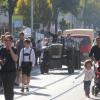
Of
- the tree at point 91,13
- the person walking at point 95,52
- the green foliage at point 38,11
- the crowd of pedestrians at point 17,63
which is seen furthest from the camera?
the tree at point 91,13

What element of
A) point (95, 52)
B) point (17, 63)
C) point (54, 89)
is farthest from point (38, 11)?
point (95, 52)

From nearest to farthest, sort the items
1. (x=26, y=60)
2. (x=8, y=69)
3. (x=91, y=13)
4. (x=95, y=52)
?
(x=8, y=69), (x=95, y=52), (x=26, y=60), (x=91, y=13)

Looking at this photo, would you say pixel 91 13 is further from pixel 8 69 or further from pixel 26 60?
pixel 8 69

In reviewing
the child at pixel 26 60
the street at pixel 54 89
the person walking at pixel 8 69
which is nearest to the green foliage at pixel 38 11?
the street at pixel 54 89

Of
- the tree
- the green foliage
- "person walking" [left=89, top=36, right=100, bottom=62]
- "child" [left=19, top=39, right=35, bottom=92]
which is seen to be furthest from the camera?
the tree

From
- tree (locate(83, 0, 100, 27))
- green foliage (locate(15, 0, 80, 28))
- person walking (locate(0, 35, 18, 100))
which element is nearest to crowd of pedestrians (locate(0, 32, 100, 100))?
person walking (locate(0, 35, 18, 100))

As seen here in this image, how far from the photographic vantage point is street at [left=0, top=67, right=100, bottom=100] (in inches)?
685

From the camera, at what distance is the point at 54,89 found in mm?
20094

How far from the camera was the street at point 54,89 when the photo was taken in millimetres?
17406

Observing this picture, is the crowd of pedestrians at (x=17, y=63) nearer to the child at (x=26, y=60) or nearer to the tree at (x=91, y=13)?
the child at (x=26, y=60)

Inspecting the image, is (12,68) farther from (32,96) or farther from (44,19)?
(44,19)

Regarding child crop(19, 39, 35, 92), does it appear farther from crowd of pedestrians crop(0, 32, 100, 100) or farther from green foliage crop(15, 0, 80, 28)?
green foliage crop(15, 0, 80, 28)

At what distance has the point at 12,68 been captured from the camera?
13.3 metres

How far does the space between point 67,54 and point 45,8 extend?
4134cm
